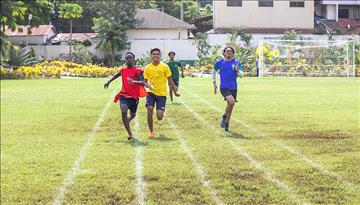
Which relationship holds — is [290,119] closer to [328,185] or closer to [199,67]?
[328,185]

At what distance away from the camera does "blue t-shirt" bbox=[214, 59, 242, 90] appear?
13562 millimetres

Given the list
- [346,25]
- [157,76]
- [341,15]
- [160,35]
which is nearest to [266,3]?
[341,15]

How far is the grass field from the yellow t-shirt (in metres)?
0.90

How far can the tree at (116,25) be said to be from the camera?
179 feet

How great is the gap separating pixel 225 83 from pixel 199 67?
Answer: 34.1m

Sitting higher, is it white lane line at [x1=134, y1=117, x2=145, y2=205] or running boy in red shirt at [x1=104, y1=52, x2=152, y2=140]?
running boy in red shirt at [x1=104, y1=52, x2=152, y2=140]

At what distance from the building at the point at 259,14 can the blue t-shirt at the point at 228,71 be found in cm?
4502

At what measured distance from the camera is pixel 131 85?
480 inches

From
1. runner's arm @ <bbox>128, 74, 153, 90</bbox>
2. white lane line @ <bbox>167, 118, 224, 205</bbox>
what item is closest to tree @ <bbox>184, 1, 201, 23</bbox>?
runner's arm @ <bbox>128, 74, 153, 90</bbox>

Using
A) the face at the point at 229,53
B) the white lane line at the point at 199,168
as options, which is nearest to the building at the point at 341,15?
the face at the point at 229,53

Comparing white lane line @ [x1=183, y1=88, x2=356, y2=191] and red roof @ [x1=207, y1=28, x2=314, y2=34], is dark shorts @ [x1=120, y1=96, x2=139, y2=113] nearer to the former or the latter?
white lane line @ [x1=183, y1=88, x2=356, y2=191]

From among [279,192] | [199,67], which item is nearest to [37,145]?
[279,192]

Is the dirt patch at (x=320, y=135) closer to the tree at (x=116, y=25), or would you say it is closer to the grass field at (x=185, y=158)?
the grass field at (x=185, y=158)

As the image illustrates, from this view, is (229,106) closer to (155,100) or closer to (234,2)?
(155,100)
